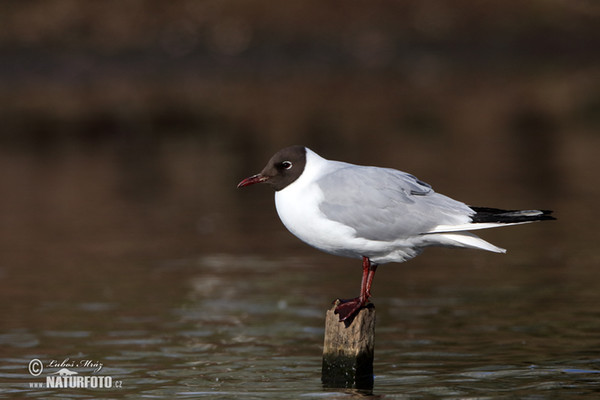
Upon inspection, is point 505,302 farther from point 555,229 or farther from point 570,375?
point 555,229

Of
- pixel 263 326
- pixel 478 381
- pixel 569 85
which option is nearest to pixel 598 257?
pixel 263 326

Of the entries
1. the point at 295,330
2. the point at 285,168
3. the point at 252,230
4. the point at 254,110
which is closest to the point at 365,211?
the point at 285,168

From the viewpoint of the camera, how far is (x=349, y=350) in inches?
327

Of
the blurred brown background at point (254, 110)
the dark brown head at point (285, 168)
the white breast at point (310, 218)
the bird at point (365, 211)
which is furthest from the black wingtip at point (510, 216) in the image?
the blurred brown background at point (254, 110)

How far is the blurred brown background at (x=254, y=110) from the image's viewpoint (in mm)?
17266

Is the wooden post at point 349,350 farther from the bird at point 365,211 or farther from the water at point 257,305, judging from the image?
the bird at point 365,211

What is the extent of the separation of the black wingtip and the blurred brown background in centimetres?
649

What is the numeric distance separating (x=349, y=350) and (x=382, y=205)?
1121 mm

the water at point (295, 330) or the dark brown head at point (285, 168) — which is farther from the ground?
the dark brown head at point (285, 168)

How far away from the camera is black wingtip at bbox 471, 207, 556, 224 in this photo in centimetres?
747

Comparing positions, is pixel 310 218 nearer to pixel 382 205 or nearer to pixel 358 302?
pixel 382 205

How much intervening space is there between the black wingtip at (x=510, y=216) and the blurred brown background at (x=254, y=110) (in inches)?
255

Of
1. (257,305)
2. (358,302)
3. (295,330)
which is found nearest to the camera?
(358,302)

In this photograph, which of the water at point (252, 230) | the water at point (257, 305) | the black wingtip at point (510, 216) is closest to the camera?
the black wingtip at point (510, 216)
